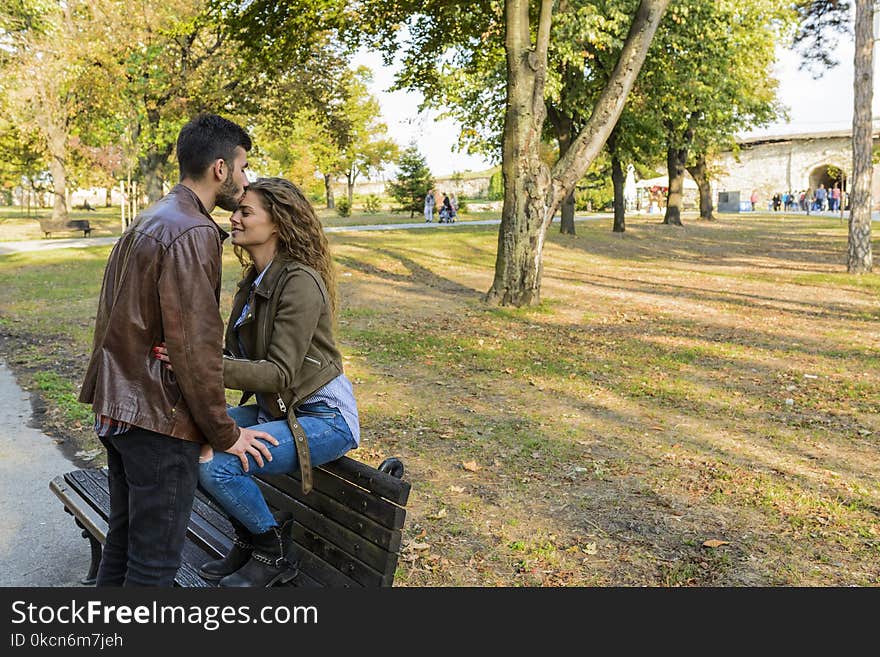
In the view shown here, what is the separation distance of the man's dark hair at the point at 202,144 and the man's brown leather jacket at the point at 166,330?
0.66 ft

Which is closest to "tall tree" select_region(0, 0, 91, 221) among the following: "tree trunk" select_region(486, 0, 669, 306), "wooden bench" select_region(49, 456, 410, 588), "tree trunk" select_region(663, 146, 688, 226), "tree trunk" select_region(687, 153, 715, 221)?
"tree trunk" select_region(486, 0, 669, 306)

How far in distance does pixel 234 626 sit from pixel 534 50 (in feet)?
36.5

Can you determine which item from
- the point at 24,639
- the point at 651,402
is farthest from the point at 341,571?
the point at 651,402

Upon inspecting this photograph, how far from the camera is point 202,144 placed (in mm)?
2893

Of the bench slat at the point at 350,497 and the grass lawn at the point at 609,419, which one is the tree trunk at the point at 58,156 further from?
the bench slat at the point at 350,497

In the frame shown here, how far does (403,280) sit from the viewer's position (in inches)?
662

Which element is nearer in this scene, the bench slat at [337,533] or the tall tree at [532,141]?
the bench slat at [337,533]

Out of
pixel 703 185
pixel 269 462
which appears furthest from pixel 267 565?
pixel 703 185

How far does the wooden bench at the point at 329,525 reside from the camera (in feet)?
9.28

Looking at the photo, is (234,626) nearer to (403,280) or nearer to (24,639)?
(24,639)

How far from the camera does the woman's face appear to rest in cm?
321

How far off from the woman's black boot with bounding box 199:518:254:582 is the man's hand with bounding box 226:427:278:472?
1.07 ft

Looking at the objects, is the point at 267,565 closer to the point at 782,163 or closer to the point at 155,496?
the point at 155,496

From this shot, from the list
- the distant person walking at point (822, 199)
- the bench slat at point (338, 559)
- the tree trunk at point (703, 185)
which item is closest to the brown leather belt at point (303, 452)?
the bench slat at point (338, 559)
